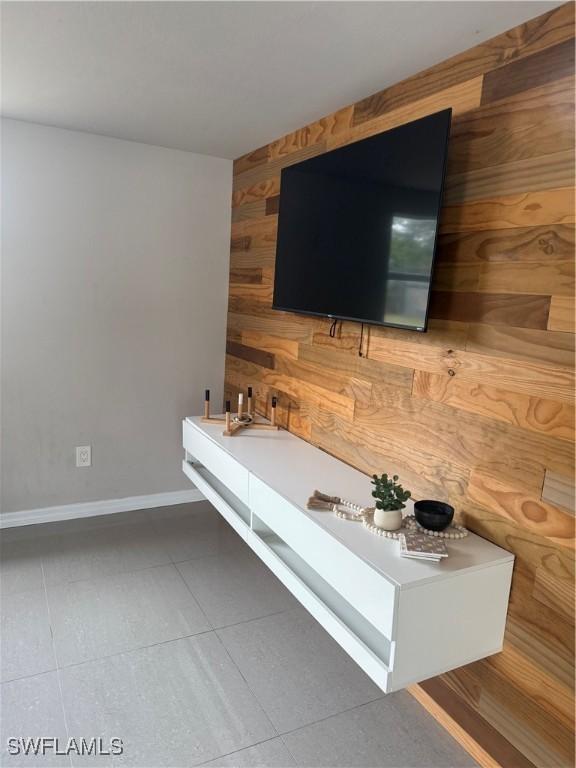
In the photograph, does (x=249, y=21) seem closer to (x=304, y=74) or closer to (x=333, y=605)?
(x=304, y=74)

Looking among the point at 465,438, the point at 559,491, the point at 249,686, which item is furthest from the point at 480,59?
the point at 249,686

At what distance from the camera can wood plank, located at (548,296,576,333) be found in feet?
4.51

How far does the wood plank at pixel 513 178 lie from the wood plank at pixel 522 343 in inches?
15.3

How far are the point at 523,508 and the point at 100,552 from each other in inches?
87.2

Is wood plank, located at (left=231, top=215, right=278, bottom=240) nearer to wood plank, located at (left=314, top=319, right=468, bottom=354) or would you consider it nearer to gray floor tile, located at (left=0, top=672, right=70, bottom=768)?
wood plank, located at (left=314, top=319, right=468, bottom=354)

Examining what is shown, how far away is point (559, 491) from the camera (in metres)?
1.41

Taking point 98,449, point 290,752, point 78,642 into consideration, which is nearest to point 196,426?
point 98,449

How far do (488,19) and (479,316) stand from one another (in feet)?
2.74

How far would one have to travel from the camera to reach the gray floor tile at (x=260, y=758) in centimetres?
163

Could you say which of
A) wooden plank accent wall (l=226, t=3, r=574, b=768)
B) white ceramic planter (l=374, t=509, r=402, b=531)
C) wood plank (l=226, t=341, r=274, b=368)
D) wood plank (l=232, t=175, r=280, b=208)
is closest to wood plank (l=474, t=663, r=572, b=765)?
wooden plank accent wall (l=226, t=3, r=574, b=768)

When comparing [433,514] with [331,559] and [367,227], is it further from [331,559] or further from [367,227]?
[367,227]

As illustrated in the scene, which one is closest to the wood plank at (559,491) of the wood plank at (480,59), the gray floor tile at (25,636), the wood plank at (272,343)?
the wood plank at (480,59)

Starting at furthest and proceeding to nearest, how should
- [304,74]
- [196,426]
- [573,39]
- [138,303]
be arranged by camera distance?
1. [138,303]
2. [196,426]
3. [304,74]
4. [573,39]

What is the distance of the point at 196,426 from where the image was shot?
2826 millimetres
